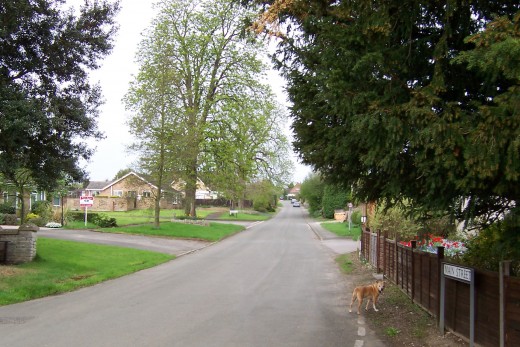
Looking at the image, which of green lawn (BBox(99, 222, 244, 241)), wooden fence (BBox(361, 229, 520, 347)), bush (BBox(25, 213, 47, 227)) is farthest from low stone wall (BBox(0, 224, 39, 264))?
bush (BBox(25, 213, 47, 227))

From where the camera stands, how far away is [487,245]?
729 centimetres

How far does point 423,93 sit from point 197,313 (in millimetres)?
6277

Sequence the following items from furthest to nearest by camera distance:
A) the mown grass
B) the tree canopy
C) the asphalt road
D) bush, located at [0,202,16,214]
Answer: bush, located at [0,202,16,214] → the mown grass → the asphalt road → the tree canopy

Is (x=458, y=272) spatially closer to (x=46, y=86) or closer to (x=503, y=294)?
(x=503, y=294)

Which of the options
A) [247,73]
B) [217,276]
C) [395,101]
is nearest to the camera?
[395,101]

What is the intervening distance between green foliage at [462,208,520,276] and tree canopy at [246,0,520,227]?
31 cm

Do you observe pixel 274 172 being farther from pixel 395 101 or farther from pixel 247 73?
pixel 395 101

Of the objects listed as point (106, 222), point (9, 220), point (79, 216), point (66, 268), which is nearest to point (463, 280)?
point (66, 268)

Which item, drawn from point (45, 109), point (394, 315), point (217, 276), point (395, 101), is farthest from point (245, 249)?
point (395, 101)

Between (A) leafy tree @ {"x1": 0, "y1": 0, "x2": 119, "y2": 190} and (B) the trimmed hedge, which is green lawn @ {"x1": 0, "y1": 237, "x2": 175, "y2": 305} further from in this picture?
(B) the trimmed hedge

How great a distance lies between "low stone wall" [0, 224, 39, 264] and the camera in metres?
13.8

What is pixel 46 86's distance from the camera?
13.7 metres

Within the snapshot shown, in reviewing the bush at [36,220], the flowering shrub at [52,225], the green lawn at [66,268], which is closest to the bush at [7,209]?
the bush at [36,220]

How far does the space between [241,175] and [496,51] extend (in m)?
35.5
